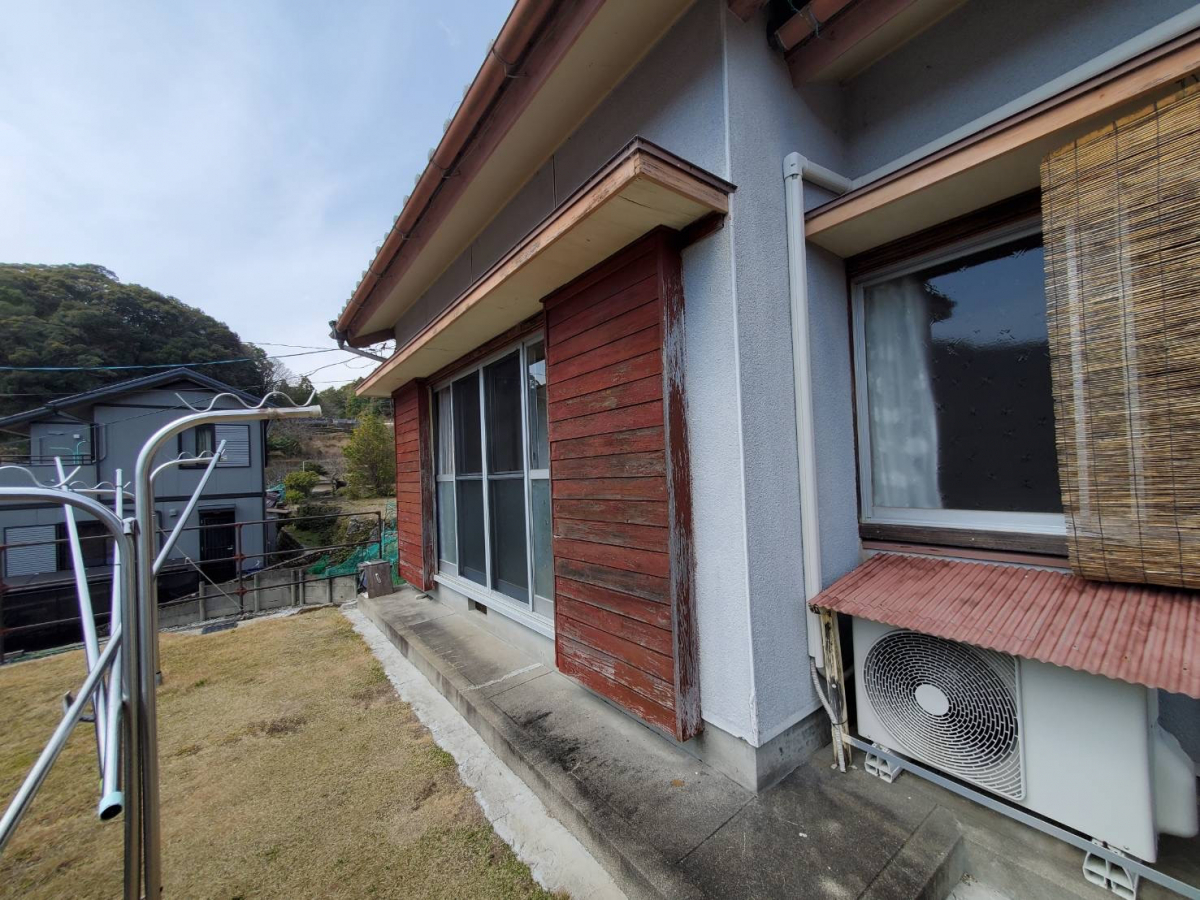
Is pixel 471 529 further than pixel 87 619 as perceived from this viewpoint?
Yes

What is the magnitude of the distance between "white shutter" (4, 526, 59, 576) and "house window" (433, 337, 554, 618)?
15.2 m

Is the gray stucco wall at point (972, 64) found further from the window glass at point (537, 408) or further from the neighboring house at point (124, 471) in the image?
the neighboring house at point (124, 471)

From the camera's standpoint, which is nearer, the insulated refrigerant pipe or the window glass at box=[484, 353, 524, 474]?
the insulated refrigerant pipe

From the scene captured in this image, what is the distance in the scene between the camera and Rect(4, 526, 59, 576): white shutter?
1225cm

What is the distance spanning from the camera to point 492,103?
258cm

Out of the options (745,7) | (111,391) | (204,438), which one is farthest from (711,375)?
(111,391)

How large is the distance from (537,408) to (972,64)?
289 cm

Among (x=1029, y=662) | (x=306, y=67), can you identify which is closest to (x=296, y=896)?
(x=1029, y=662)

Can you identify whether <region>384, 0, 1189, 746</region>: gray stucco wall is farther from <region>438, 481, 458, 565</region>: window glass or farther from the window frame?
<region>438, 481, 458, 565</region>: window glass

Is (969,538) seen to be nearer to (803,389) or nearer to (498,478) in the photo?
(803,389)

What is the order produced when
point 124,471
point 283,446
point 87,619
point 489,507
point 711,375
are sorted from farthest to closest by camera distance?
point 283,446 < point 124,471 < point 489,507 < point 711,375 < point 87,619

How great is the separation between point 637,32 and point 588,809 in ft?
11.6

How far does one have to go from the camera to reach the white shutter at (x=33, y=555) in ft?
40.2

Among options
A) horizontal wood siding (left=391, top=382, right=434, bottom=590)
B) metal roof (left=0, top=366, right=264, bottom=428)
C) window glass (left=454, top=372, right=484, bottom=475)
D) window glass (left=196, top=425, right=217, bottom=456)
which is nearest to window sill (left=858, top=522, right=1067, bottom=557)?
window glass (left=454, top=372, right=484, bottom=475)
